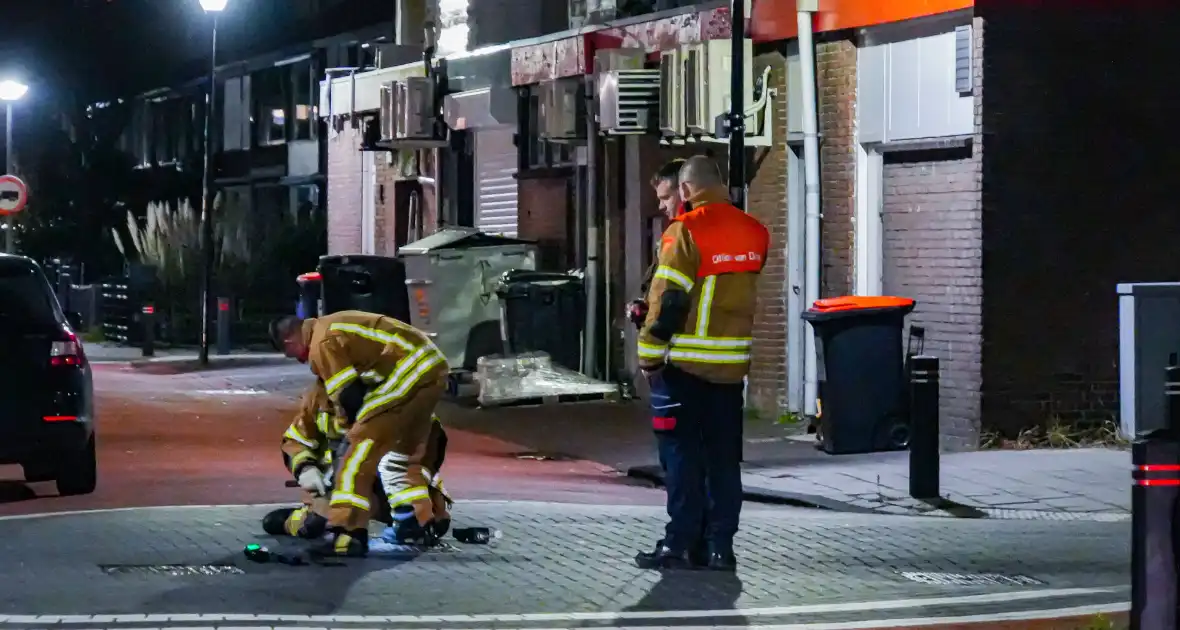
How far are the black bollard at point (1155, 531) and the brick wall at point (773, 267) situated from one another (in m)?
11.1

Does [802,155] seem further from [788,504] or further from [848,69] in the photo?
[788,504]

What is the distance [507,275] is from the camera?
20.6m

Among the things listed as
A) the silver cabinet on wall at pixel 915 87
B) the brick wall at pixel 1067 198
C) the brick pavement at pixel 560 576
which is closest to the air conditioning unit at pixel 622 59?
the silver cabinet on wall at pixel 915 87

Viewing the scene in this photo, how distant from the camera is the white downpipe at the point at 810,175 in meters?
16.7

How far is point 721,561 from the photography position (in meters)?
8.94

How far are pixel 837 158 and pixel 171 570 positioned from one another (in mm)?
9215

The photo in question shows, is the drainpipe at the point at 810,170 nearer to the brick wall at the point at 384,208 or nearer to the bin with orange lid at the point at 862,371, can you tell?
the bin with orange lid at the point at 862,371

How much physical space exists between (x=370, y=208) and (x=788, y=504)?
698 inches

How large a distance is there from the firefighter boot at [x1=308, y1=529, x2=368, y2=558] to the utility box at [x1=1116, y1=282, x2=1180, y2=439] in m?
5.60

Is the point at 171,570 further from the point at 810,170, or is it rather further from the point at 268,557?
the point at 810,170

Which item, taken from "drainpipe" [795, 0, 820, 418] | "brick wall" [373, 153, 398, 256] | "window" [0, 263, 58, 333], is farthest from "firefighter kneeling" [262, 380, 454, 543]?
"brick wall" [373, 153, 398, 256]

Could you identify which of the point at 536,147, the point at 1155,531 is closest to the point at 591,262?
the point at 536,147

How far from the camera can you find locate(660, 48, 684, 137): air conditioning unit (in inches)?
714

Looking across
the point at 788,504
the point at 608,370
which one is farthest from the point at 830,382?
the point at 608,370
